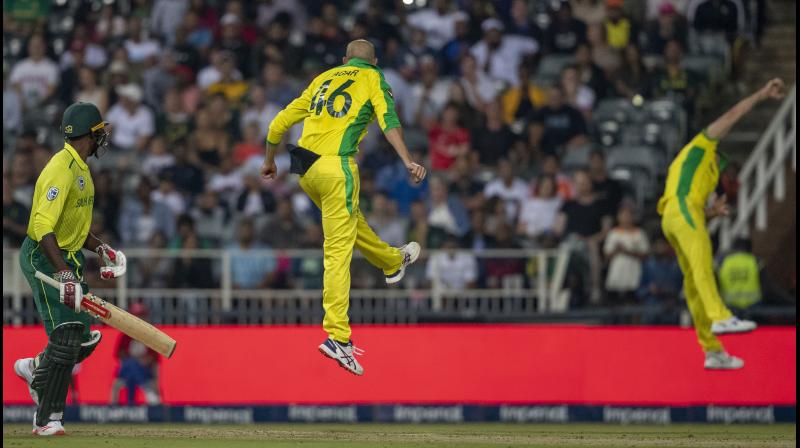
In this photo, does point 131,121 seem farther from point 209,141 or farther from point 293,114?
point 293,114

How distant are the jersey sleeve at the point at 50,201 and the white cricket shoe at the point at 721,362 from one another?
682 cm

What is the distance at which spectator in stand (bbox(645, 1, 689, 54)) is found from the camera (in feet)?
77.8

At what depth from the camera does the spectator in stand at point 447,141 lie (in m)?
22.4

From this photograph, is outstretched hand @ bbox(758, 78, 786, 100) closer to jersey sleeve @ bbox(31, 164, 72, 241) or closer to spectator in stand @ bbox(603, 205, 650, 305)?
spectator in stand @ bbox(603, 205, 650, 305)

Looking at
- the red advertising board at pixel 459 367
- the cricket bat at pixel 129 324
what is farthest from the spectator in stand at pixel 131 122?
the cricket bat at pixel 129 324

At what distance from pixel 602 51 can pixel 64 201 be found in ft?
40.7

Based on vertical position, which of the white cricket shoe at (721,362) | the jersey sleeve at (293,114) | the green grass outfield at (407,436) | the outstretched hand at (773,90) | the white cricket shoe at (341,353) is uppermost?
the outstretched hand at (773,90)

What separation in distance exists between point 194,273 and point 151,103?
14.9 ft

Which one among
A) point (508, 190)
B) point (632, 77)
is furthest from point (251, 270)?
point (632, 77)

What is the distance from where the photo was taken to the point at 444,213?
2120 cm

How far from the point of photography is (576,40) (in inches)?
940

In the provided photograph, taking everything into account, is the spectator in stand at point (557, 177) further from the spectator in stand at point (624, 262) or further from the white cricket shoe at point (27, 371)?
the white cricket shoe at point (27, 371)

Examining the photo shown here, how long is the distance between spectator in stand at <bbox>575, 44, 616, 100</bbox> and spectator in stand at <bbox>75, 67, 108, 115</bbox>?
269 inches

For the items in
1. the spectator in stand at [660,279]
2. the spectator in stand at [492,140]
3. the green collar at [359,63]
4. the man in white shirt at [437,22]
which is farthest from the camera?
the man in white shirt at [437,22]
